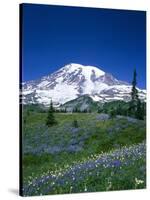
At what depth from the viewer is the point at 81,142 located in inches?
373

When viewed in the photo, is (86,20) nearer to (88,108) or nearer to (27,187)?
(88,108)

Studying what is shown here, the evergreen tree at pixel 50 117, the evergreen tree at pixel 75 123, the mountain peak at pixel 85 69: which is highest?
the mountain peak at pixel 85 69

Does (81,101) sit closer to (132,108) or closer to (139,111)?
(132,108)

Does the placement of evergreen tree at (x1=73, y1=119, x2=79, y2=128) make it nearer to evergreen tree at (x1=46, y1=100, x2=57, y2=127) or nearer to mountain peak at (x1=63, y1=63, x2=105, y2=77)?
evergreen tree at (x1=46, y1=100, x2=57, y2=127)

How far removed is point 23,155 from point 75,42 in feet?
5.54

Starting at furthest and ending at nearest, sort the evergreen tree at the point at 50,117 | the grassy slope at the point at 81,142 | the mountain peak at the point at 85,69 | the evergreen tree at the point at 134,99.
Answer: the evergreen tree at the point at 134,99, the mountain peak at the point at 85,69, the evergreen tree at the point at 50,117, the grassy slope at the point at 81,142

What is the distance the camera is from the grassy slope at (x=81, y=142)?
909 centimetres

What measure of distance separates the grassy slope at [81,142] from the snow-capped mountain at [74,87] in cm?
24

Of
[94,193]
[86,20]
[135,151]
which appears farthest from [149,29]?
[94,193]

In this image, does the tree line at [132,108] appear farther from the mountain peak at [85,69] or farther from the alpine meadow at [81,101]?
the mountain peak at [85,69]

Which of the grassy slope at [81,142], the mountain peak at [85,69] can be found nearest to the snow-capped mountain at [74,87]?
the mountain peak at [85,69]

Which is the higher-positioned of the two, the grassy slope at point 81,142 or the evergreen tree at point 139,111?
the evergreen tree at point 139,111

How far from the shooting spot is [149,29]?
33.0ft

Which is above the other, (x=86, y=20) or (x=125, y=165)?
(x=86, y=20)
